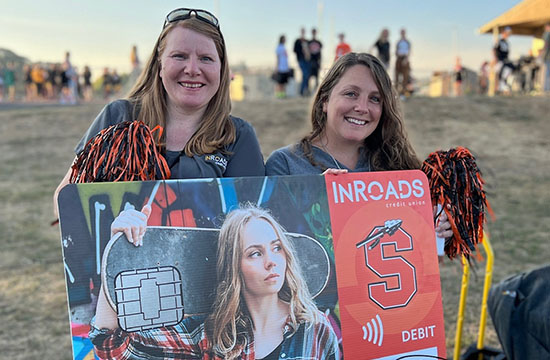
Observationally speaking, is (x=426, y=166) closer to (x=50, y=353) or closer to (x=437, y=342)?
(x=437, y=342)

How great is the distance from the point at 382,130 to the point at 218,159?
70cm

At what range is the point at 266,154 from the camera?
331 inches

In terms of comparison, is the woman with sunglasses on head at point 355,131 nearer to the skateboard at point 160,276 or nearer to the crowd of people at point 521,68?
the skateboard at point 160,276

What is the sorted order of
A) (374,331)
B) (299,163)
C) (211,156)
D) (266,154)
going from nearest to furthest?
(374,331) < (211,156) < (299,163) < (266,154)

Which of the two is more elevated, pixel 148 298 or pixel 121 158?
pixel 121 158

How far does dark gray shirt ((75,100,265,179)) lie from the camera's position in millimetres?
1464

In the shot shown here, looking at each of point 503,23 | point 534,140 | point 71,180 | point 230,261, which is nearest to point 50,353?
point 71,180

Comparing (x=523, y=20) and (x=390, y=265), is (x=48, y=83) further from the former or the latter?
(x=390, y=265)

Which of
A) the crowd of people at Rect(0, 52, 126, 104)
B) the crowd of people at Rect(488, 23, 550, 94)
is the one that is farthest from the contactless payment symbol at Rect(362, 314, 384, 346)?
the crowd of people at Rect(0, 52, 126, 104)

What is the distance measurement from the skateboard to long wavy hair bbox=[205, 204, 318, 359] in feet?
0.09

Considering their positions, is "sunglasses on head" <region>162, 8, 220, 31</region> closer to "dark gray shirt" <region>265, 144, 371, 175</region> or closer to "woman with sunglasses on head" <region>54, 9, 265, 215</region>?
"woman with sunglasses on head" <region>54, 9, 265, 215</region>

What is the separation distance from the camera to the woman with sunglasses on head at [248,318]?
Result: 3.87 feet

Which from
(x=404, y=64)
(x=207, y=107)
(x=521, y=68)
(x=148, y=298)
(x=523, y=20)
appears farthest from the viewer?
(x=521, y=68)

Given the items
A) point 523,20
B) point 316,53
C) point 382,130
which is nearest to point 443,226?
point 382,130
